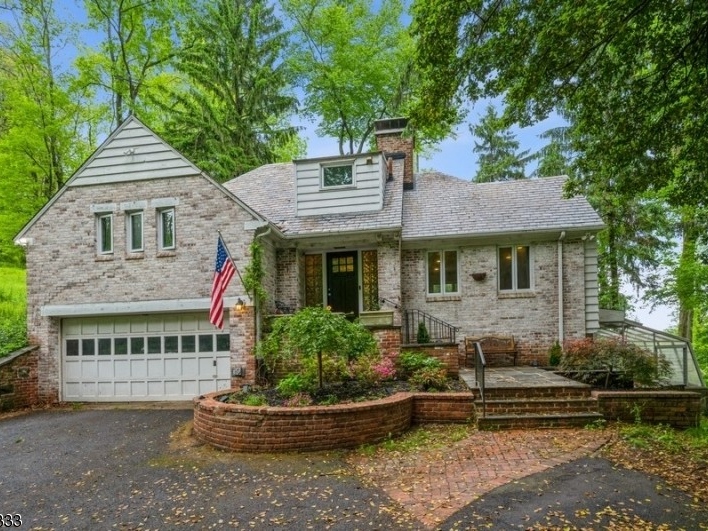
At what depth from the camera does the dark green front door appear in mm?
12352

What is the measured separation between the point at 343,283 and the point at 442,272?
2.80 metres

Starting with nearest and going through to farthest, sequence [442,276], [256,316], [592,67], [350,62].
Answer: [592,67]
[256,316]
[442,276]
[350,62]

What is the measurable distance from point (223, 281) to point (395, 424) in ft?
15.2

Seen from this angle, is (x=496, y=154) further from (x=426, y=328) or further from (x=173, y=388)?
(x=173, y=388)

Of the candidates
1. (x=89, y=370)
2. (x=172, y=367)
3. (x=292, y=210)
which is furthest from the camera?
(x=292, y=210)

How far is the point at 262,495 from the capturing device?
16.5ft

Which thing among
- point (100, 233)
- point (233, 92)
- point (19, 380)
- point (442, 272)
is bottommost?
point (19, 380)

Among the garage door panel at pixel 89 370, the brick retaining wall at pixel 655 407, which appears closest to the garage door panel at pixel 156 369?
the garage door panel at pixel 89 370

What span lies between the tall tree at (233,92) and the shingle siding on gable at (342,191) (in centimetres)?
898

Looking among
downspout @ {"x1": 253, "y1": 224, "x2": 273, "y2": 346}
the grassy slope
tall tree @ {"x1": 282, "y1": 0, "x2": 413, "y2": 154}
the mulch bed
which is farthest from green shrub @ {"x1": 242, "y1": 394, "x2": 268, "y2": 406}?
tall tree @ {"x1": 282, "y1": 0, "x2": 413, "y2": 154}

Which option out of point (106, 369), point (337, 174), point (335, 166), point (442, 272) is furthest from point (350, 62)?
point (106, 369)

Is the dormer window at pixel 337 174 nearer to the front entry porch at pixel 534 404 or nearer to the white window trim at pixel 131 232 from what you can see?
the white window trim at pixel 131 232

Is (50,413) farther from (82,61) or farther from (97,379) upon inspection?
(82,61)

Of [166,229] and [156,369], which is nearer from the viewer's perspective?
[156,369]
